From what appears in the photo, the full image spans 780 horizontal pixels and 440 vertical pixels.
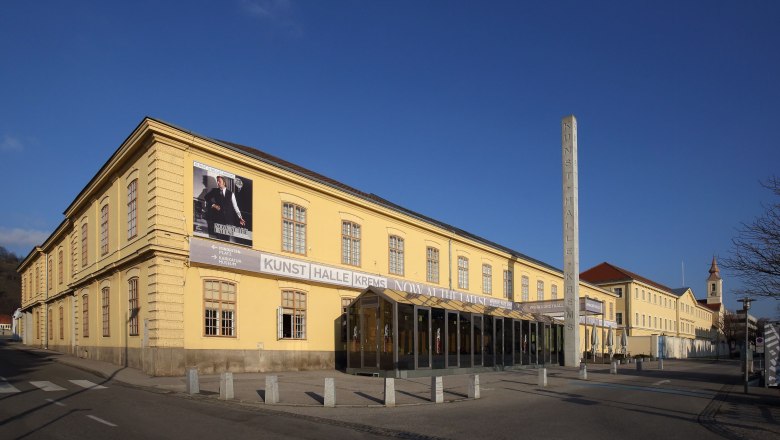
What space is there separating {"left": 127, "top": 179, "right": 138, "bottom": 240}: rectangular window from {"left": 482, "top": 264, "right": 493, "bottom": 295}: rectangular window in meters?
25.4

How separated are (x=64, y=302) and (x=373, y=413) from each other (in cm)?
2978

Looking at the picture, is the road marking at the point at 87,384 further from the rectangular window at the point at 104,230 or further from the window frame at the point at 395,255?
the window frame at the point at 395,255

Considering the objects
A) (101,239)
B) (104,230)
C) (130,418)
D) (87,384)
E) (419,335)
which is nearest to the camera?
(130,418)

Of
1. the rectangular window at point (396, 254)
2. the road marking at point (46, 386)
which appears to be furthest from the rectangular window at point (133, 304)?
the rectangular window at point (396, 254)

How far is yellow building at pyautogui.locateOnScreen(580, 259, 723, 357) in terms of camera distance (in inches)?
2741

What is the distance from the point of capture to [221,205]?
23469 mm

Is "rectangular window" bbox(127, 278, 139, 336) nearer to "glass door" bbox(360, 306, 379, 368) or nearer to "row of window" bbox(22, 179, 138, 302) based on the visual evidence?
"row of window" bbox(22, 179, 138, 302)

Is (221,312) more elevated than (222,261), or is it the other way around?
(222,261)

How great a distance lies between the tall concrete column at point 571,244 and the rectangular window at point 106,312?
27.7 m

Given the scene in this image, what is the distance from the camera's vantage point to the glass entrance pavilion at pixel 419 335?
24594mm

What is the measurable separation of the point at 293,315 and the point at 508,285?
24.6 m

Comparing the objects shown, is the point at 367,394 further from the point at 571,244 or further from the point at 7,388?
the point at 571,244

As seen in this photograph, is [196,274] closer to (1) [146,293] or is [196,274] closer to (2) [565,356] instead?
(1) [146,293]

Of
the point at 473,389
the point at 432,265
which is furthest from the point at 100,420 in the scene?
the point at 432,265
